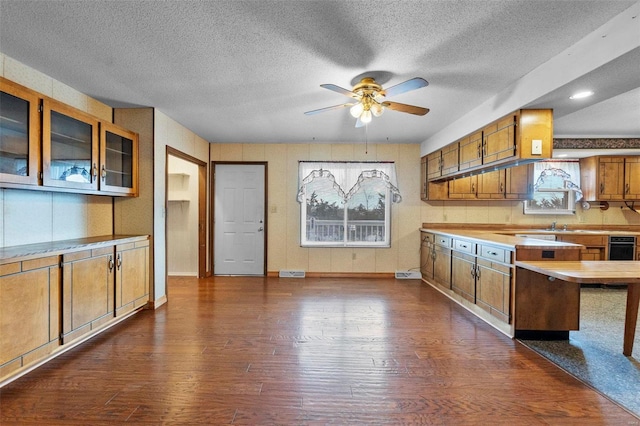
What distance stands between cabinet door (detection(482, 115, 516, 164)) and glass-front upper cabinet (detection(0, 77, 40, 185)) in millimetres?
4207

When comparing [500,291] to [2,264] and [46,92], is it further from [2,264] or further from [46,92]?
[46,92]

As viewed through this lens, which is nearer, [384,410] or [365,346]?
[384,410]

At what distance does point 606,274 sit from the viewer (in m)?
2.07

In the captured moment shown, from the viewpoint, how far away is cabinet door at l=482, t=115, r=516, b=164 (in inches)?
121

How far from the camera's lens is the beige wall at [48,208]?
8.18ft

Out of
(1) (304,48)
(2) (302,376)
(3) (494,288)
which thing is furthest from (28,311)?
(3) (494,288)

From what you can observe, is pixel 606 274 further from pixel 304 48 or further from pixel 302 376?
pixel 304 48

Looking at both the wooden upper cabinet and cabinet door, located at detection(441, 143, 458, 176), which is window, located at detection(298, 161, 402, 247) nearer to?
cabinet door, located at detection(441, 143, 458, 176)

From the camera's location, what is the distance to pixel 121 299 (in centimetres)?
315

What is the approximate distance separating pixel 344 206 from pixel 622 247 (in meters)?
4.49

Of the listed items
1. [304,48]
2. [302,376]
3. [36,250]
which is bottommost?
[302,376]

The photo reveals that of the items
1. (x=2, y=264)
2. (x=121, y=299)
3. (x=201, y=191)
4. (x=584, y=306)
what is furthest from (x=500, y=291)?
(x=201, y=191)

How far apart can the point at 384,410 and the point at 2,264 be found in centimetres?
259

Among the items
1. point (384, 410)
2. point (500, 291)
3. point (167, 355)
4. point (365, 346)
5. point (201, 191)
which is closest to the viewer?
point (384, 410)
